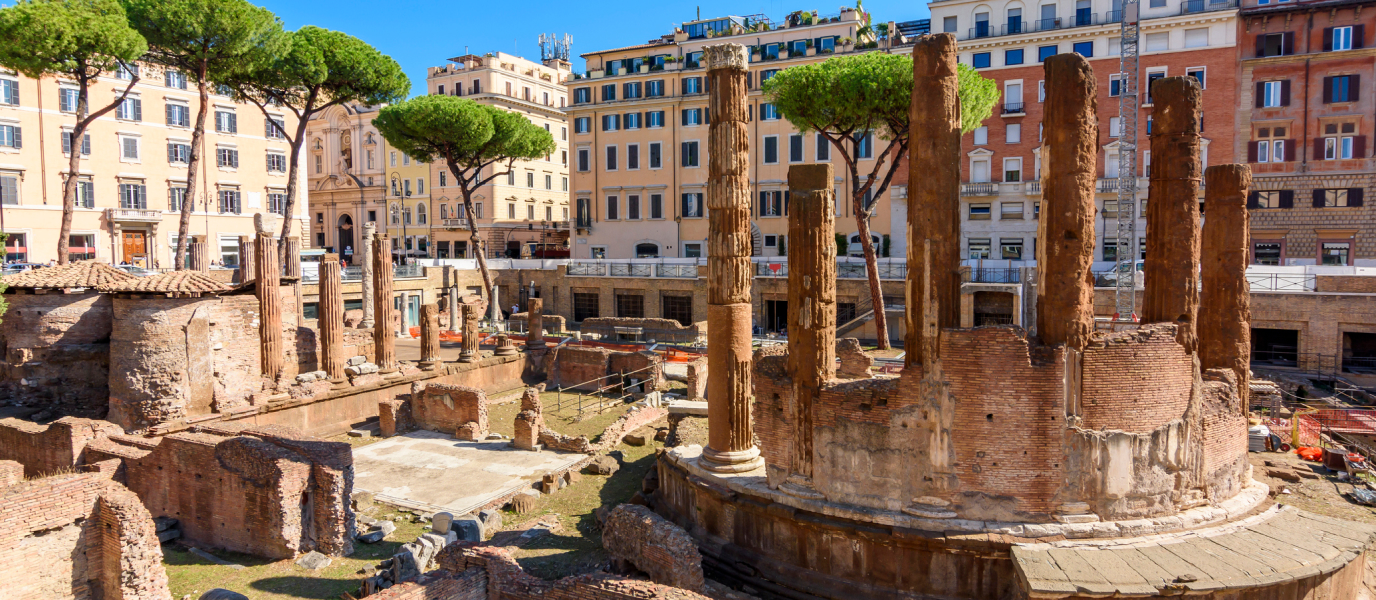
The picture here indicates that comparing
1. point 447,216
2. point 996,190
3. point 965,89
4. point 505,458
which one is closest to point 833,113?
point 965,89

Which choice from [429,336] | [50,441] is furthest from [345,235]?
[50,441]

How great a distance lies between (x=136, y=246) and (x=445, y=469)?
100 feet

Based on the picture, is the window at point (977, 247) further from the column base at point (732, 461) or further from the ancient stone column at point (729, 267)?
the column base at point (732, 461)

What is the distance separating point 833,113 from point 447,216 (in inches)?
1250

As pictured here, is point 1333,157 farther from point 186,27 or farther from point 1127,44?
point 186,27

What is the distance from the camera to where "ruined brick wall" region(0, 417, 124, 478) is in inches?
546

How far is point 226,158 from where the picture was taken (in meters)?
40.2

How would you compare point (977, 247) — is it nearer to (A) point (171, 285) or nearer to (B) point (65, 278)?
(A) point (171, 285)

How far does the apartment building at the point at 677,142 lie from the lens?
4000cm

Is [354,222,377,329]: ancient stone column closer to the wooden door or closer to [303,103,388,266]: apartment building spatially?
the wooden door

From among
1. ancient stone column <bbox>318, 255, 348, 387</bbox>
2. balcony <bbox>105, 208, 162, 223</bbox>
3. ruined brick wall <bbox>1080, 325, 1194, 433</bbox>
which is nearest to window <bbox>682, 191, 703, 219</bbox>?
ancient stone column <bbox>318, 255, 348, 387</bbox>

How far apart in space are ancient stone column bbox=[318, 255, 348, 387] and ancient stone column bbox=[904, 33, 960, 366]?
16366 millimetres

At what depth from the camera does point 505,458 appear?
17156 millimetres

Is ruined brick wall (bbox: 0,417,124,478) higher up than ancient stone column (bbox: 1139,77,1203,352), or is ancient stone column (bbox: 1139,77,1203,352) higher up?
ancient stone column (bbox: 1139,77,1203,352)
